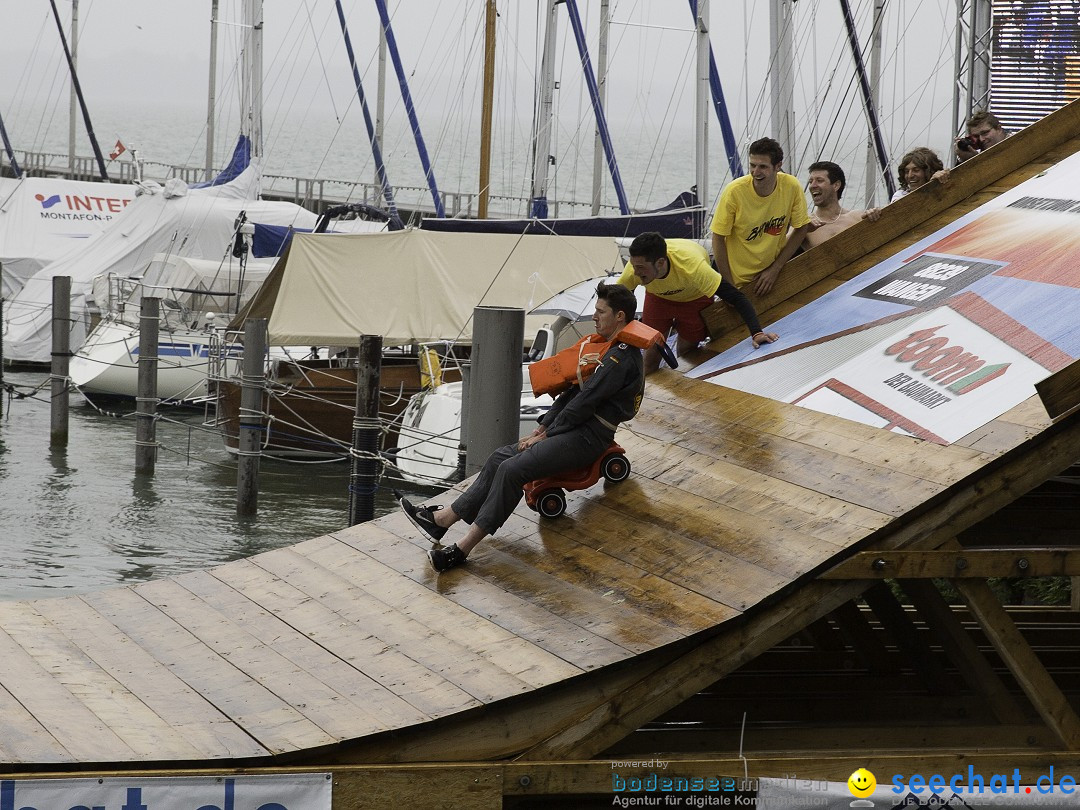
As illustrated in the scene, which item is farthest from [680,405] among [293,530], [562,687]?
[293,530]

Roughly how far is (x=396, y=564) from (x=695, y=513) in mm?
1629

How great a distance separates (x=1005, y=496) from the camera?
580cm

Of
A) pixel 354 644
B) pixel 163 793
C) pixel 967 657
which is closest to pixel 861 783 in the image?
pixel 967 657

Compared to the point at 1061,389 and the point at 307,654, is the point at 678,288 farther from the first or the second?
the point at 307,654

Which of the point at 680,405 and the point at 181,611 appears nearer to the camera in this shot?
the point at 181,611

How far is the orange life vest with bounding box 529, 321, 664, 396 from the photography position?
22.6ft

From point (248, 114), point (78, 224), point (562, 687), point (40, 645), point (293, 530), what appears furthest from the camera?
point (78, 224)

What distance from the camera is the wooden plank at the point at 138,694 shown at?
17.3 ft

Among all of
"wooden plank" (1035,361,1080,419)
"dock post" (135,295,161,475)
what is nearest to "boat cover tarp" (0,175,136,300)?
"dock post" (135,295,161,475)

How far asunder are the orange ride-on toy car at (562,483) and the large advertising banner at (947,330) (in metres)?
1.15

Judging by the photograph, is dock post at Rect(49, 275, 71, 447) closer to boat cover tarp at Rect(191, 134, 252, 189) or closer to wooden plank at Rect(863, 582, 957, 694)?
boat cover tarp at Rect(191, 134, 252, 189)

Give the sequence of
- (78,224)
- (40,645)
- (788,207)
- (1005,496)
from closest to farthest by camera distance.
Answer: (1005,496)
(40,645)
(788,207)
(78,224)

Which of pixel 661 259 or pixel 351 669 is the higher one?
pixel 661 259

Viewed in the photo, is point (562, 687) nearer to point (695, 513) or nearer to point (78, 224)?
point (695, 513)
